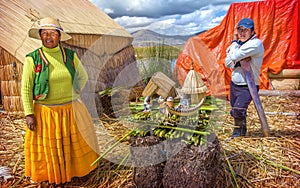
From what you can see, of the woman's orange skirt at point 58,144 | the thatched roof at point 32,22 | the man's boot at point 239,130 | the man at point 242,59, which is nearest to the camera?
the woman's orange skirt at point 58,144

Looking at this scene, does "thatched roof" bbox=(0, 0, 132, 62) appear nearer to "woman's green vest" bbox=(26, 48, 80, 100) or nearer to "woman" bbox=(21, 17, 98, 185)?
"woman" bbox=(21, 17, 98, 185)

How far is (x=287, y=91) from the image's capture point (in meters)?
6.41

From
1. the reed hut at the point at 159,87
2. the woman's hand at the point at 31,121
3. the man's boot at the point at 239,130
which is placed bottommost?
the man's boot at the point at 239,130

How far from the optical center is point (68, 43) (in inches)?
217

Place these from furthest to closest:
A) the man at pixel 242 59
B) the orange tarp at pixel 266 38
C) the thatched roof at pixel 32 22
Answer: the orange tarp at pixel 266 38 < the thatched roof at pixel 32 22 < the man at pixel 242 59

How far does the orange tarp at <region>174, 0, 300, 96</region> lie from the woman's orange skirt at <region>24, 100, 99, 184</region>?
172 inches

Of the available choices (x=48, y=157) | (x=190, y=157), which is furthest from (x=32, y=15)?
(x=190, y=157)

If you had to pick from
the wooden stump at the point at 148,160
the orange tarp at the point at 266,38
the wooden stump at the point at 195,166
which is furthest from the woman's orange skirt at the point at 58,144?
the orange tarp at the point at 266,38

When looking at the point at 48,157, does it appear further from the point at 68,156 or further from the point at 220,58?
the point at 220,58

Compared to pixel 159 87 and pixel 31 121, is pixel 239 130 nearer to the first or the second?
pixel 159 87

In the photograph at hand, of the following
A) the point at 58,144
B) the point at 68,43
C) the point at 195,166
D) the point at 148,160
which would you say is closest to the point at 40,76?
the point at 58,144

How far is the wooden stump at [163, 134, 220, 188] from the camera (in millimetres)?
2273

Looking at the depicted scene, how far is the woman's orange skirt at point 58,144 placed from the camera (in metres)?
2.60

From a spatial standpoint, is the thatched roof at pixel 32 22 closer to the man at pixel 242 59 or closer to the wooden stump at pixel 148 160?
the man at pixel 242 59
